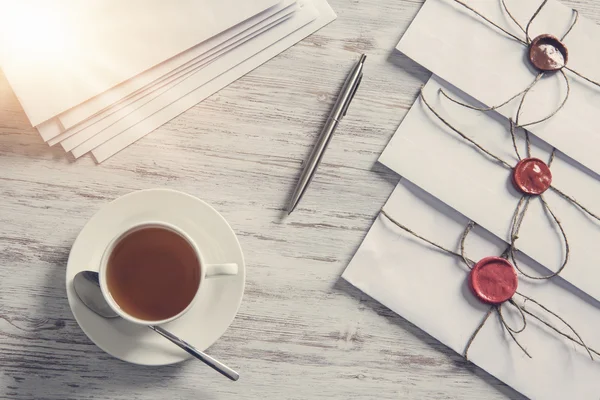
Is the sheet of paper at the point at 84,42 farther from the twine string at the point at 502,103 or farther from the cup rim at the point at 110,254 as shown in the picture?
the twine string at the point at 502,103

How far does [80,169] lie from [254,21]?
10.3 inches

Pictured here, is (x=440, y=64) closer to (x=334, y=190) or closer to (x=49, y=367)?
(x=334, y=190)

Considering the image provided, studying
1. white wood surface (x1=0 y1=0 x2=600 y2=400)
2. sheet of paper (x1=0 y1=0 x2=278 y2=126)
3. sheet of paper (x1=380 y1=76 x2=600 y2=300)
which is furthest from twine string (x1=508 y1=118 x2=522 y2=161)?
sheet of paper (x1=0 y1=0 x2=278 y2=126)

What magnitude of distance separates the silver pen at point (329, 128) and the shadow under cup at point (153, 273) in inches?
5.4

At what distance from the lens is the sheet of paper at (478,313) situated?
0.68 m

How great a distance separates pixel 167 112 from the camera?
0.68 meters

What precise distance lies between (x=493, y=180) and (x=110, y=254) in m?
0.43

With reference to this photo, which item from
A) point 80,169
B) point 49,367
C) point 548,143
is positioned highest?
point 548,143

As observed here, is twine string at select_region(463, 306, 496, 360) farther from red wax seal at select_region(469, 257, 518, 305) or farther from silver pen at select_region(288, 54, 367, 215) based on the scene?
silver pen at select_region(288, 54, 367, 215)

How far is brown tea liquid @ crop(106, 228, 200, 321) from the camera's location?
0.61m

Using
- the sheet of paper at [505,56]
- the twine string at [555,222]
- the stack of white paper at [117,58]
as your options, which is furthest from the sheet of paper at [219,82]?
the twine string at [555,222]

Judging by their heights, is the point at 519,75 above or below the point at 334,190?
above

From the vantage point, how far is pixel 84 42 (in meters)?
0.64

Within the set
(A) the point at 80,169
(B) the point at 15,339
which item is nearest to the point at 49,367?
(B) the point at 15,339
